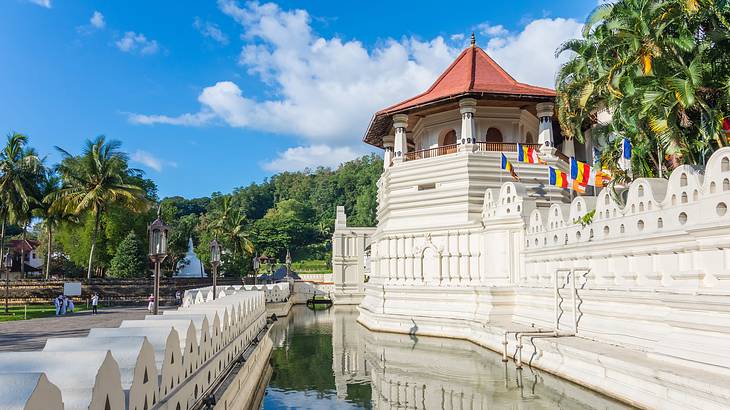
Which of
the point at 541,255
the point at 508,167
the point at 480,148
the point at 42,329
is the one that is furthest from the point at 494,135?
the point at 42,329

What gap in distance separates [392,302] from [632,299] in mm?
13321

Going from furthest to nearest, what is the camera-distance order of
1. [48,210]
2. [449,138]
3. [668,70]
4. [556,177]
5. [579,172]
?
[48,210] < [449,138] < [556,177] < [579,172] < [668,70]

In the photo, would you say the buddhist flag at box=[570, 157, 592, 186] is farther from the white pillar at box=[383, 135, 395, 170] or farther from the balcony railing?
the white pillar at box=[383, 135, 395, 170]

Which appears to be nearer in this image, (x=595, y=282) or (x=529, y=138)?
(x=595, y=282)

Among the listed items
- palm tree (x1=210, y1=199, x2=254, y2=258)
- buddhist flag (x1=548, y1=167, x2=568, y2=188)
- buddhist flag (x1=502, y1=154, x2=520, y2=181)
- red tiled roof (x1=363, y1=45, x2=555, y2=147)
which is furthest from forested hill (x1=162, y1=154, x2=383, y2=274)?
buddhist flag (x1=548, y1=167, x2=568, y2=188)

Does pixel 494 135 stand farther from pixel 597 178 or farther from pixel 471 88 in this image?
pixel 597 178

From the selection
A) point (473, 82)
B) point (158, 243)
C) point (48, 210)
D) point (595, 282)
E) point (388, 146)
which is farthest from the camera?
point (48, 210)

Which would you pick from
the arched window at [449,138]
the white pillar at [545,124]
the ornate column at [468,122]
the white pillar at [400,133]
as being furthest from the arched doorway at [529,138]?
the white pillar at [400,133]

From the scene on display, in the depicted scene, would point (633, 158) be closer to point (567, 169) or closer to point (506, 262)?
point (506, 262)

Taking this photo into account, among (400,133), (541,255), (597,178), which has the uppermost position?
(400,133)

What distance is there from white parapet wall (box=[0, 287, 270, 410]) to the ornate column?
15.3 metres

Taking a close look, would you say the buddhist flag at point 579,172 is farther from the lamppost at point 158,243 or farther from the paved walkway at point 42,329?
the paved walkway at point 42,329

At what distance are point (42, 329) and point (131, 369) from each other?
1841 cm

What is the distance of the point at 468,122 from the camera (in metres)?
23.9
